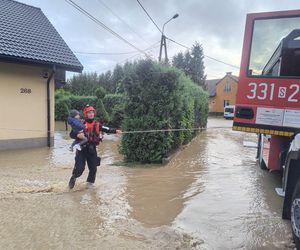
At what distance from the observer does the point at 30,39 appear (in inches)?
488

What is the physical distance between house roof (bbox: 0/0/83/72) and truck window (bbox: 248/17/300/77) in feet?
27.8

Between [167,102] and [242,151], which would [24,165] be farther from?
[242,151]

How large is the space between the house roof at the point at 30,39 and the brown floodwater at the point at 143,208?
418 centimetres

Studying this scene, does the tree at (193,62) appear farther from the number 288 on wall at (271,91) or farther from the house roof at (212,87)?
the number 288 on wall at (271,91)

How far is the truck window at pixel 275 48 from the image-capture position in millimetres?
4512

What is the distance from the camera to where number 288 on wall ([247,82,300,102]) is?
4414mm

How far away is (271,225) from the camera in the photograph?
4719 mm

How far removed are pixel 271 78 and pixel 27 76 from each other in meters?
9.41

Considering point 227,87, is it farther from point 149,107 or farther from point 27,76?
Result: point 149,107

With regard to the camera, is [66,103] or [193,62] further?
[193,62]

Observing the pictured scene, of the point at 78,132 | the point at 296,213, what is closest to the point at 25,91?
the point at 78,132

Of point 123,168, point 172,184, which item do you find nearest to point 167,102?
point 123,168

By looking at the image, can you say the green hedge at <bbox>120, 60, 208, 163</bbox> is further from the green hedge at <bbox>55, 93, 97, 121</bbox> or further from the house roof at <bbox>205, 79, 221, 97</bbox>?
the house roof at <bbox>205, 79, 221, 97</bbox>

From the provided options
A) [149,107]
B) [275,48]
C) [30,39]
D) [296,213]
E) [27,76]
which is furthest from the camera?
[30,39]
